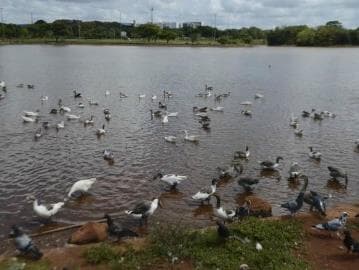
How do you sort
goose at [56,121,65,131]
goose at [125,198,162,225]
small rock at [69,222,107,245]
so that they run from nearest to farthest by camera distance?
small rock at [69,222,107,245] < goose at [125,198,162,225] < goose at [56,121,65,131]

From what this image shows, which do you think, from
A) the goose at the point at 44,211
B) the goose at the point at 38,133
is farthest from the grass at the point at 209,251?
the goose at the point at 38,133

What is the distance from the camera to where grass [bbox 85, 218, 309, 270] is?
13297 millimetres

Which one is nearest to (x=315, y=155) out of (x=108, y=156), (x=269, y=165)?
(x=269, y=165)

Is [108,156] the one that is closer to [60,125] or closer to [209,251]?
[60,125]

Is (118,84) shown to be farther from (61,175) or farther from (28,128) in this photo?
(61,175)

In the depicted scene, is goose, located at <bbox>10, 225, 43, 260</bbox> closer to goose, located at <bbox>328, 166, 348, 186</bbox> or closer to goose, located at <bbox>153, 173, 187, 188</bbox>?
goose, located at <bbox>153, 173, 187, 188</bbox>

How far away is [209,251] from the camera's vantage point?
45.8ft

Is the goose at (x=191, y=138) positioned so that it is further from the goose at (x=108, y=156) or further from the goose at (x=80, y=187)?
the goose at (x=80, y=187)

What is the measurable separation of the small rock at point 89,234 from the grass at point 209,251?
132 cm

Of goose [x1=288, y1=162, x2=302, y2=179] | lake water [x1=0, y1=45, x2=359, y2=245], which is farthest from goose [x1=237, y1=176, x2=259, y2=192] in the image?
goose [x1=288, y1=162, x2=302, y2=179]

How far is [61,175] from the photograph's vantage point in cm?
2364

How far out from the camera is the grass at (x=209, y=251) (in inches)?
523

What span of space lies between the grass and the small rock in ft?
4.33

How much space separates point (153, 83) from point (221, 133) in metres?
27.6
